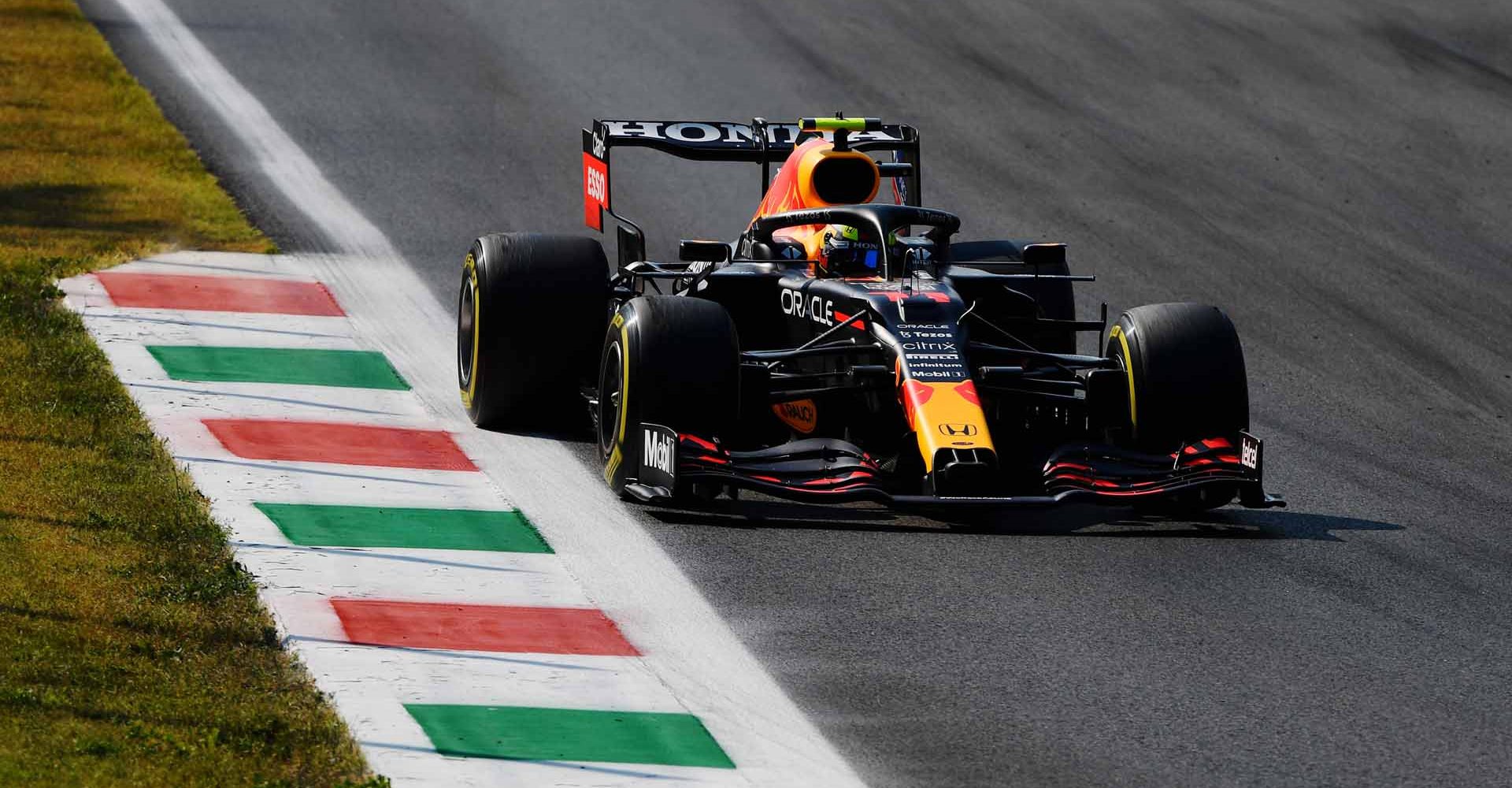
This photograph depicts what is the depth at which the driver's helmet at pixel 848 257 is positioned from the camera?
1091 cm

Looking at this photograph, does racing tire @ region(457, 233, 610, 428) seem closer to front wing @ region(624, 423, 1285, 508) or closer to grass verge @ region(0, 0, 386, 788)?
front wing @ region(624, 423, 1285, 508)

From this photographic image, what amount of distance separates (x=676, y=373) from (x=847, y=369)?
955 mm

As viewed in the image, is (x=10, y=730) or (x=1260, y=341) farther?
(x=1260, y=341)

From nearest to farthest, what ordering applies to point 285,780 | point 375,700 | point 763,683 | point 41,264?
point 285,780
point 375,700
point 763,683
point 41,264

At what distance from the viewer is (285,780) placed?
6148mm

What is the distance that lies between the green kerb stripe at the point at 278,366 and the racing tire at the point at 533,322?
42.5 inches

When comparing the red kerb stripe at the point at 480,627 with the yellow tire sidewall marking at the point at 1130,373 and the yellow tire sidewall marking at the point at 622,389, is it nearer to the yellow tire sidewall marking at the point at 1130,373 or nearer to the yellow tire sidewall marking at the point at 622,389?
the yellow tire sidewall marking at the point at 622,389

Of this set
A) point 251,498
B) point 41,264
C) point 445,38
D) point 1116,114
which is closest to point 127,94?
point 445,38

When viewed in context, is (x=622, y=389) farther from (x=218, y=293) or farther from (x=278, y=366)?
(x=218, y=293)

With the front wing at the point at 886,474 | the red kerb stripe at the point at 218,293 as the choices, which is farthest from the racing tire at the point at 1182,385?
the red kerb stripe at the point at 218,293

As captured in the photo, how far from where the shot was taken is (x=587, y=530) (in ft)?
30.9

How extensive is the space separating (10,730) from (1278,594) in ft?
17.1

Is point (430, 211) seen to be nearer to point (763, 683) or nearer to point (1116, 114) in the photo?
point (1116, 114)

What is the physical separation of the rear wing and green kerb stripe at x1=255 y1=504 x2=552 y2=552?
3.14 m
